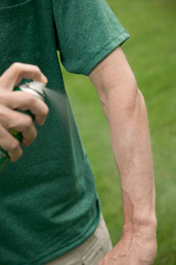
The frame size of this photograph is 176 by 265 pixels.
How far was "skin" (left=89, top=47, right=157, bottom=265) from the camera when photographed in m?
1.50

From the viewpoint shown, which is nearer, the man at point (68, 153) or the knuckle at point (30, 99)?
the knuckle at point (30, 99)

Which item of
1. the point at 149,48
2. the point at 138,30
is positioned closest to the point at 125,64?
the point at 149,48

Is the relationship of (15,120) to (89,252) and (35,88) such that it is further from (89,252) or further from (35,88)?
(89,252)

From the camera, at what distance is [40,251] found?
1836mm

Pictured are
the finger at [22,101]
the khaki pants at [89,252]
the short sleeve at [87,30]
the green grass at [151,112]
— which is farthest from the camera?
the green grass at [151,112]

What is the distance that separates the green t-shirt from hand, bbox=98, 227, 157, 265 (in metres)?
0.37

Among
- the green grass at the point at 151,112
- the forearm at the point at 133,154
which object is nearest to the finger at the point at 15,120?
the forearm at the point at 133,154

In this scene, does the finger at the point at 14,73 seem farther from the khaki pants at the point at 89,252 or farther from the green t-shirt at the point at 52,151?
the khaki pants at the point at 89,252

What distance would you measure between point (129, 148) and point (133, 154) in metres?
0.02

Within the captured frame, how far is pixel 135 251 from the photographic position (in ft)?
4.77

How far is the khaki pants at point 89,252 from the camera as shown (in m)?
1.87

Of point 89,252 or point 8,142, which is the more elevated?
point 8,142

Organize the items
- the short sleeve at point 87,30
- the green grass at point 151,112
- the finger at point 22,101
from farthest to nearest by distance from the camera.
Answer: the green grass at point 151,112
the short sleeve at point 87,30
the finger at point 22,101

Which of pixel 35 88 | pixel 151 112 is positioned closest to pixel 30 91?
pixel 35 88
